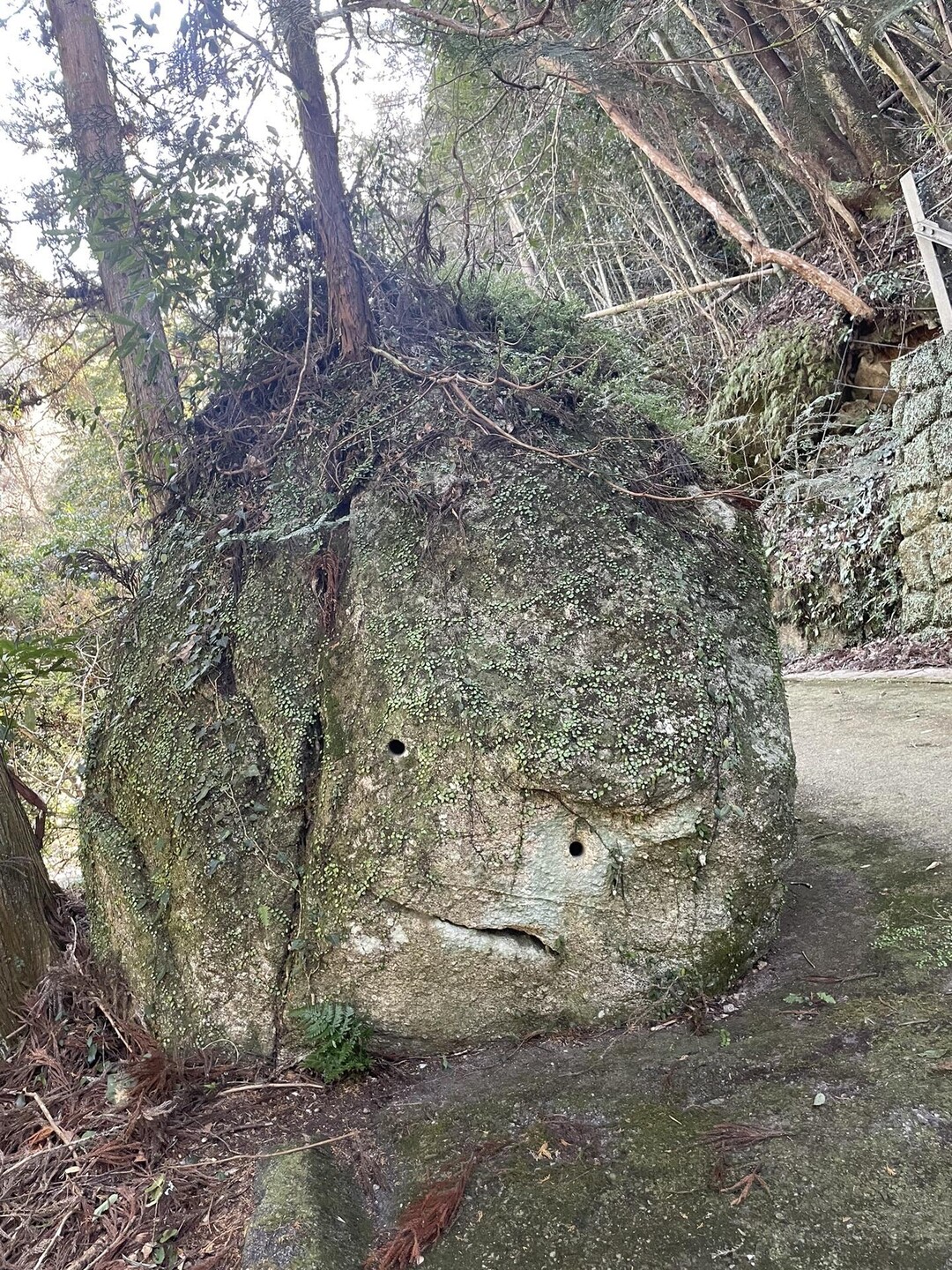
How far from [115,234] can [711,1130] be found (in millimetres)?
3587

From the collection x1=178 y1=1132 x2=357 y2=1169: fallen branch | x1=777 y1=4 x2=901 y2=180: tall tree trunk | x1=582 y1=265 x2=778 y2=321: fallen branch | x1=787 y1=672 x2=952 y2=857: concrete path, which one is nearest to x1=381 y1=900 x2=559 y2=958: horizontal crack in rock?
x1=178 y1=1132 x2=357 y2=1169: fallen branch

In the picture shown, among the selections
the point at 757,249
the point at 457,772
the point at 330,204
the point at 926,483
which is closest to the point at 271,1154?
the point at 457,772

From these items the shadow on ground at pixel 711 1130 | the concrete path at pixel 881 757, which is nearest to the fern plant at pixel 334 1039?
the shadow on ground at pixel 711 1130

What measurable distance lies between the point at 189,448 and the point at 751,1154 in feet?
11.0

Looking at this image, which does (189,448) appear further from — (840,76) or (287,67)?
(840,76)

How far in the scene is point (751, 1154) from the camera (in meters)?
1.91

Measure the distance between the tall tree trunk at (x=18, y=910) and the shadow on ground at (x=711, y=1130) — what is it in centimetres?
140

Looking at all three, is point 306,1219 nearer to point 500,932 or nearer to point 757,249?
point 500,932

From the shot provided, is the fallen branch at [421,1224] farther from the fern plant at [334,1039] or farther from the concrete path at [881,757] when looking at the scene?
the concrete path at [881,757]

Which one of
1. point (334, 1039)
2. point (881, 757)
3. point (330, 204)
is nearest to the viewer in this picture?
point (334, 1039)

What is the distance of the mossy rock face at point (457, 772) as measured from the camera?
2559mm

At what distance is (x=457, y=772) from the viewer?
2586 millimetres

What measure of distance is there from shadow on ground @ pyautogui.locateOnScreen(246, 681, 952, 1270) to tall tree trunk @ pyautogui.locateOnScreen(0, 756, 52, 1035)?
4.58ft

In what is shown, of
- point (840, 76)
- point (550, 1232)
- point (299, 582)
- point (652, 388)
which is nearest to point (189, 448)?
point (299, 582)
